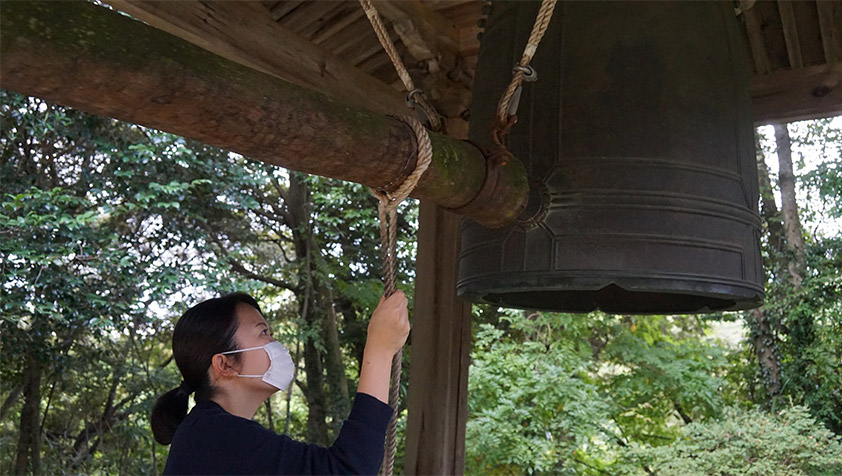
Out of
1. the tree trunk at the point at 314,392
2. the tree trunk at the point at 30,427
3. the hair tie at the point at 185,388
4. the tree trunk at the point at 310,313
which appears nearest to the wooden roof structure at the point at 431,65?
the hair tie at the point at 185,388

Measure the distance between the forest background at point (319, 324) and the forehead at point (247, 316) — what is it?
12.9 ft

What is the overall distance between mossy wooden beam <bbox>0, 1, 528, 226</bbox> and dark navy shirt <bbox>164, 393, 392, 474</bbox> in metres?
0.45

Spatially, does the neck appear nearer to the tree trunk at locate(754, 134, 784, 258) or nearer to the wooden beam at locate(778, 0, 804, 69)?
the wooden beam at locate(778, 0, 804, 69)

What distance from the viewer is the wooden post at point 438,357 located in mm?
2910

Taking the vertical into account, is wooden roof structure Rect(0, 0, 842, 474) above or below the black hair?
above

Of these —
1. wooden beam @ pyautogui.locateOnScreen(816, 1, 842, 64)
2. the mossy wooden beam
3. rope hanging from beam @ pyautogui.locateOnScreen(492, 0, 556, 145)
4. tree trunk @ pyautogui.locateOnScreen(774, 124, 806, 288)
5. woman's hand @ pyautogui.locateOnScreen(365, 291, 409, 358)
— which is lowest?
woman's hand @ pyautogui.locateOnScreen(365, 291, 409, 358)

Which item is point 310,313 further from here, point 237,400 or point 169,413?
point 237,400

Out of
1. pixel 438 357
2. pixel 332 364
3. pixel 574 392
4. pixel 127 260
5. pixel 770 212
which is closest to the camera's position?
pixel 438 357

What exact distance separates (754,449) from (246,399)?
4639 mm

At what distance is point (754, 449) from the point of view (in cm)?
512

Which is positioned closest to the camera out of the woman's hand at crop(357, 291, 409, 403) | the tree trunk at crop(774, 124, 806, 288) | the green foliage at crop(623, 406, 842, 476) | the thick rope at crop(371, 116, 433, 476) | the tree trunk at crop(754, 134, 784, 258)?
the woman's hand at crop(357, 291, 409, 403)

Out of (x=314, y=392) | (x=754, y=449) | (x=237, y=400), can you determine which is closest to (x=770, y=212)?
(x=754, y=449)

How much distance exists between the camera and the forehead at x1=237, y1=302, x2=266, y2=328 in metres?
1.55

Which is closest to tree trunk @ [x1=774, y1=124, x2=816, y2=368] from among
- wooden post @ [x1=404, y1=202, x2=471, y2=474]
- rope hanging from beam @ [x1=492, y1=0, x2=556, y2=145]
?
wooden post @ [x1=404, y1=202, x2=471, y2=474]
